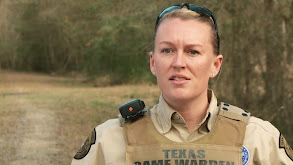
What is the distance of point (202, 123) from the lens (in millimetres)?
1830

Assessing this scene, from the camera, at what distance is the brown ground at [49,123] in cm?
724

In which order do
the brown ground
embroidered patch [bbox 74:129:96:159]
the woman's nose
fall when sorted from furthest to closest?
the brown ground < embroidered patch [bbox 74:129:96:159] < the woman's nose

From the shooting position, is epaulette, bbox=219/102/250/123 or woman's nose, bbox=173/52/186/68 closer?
woman's nose, bbox=173/52/186/68

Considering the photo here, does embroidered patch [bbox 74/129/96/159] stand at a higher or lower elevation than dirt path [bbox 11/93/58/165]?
higher

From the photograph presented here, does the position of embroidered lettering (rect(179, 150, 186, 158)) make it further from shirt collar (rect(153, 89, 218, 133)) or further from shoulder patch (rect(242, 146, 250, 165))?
shoulder patch (rect(242, 146, 250, 165))

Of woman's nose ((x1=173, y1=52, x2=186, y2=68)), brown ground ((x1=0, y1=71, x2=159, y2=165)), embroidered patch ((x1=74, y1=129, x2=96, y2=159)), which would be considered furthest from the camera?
brown ground ((x1=0, y1=71, x2=159, y2=165))

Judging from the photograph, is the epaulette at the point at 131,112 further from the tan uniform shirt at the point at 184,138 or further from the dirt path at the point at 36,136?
the dirt path at the point at 36,136

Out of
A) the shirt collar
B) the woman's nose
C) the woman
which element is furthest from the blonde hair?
the shirt collar

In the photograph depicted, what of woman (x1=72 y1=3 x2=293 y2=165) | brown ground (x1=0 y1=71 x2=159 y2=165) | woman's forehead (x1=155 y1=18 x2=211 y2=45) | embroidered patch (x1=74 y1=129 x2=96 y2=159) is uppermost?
woman's forehead (x1=155 y1=18 x2=211 y2=45)

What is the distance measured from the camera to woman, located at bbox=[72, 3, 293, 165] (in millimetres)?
1759

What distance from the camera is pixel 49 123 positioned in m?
10.0

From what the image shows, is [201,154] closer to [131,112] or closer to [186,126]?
[186,126]

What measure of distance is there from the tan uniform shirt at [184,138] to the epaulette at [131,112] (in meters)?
0.03

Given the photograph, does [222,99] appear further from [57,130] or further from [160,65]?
[160,65]
